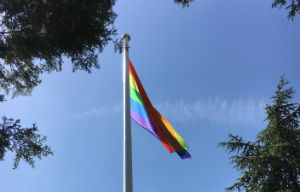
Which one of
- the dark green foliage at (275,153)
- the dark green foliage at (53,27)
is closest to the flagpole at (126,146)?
the dark green foliage at (53,27)

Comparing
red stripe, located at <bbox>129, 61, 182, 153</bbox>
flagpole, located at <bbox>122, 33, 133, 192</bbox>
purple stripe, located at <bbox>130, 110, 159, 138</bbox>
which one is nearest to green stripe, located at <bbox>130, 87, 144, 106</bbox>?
red stripe, located at <bbox>129, 61, 182, 153</bbox>

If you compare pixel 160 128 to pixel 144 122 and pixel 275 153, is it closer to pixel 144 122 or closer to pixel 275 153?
pixel 144 122

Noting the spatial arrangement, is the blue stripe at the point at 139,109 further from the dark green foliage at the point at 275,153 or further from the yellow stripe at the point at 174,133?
the dark green foliage at the point at 275,153

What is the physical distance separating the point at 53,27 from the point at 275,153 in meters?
9.71

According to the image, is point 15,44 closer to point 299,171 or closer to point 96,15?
point 96,15

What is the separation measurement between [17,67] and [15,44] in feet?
8.20

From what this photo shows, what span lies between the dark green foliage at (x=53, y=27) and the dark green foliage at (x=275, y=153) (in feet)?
25.8

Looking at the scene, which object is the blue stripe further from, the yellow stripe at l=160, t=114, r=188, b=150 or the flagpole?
the flagpole

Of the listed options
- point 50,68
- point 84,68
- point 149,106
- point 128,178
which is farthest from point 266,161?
point 50,68

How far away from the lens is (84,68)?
8016mm

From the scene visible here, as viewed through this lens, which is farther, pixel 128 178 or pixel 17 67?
pixel 17 67

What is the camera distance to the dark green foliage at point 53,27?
21.2 ft

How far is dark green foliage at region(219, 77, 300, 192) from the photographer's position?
10.2 meters

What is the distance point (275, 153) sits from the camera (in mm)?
10320
